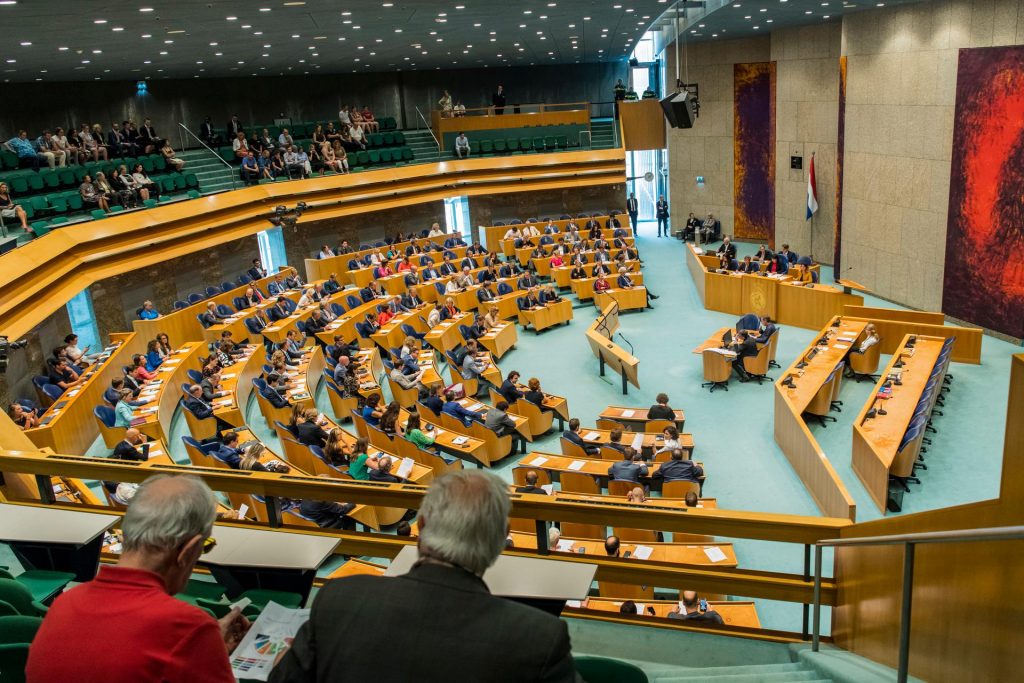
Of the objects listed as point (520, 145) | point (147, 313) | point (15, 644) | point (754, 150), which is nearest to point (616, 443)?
point (15, 644)

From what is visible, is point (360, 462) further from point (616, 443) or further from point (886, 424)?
point (886, 424)

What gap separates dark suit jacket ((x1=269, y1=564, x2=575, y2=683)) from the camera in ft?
5.56

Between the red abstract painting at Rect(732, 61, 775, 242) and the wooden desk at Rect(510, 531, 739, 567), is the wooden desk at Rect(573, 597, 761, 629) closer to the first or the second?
the wooden desk at Rect(510, 531, 739, 567)

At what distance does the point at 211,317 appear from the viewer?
16750 mm

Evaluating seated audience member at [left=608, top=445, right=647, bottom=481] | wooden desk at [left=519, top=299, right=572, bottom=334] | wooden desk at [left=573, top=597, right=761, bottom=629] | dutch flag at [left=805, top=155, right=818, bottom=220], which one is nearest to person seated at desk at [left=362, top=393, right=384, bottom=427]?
seated audience member at [left=608, top=445, right=647, bottom=481]

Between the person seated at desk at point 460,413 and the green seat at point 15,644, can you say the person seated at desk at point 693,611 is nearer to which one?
the green seat at point 15,644

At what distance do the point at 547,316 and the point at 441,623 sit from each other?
16.5 metres

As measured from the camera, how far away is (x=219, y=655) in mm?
1868

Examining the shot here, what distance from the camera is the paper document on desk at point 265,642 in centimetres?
255

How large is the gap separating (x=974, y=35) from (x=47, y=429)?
16656 mm

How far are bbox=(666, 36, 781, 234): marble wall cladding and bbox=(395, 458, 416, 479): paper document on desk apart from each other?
20.1m

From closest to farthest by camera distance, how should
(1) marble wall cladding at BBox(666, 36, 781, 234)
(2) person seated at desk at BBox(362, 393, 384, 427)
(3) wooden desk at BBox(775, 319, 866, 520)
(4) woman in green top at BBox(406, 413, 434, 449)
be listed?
1. (3) wooden desk at BBox(775, 319, 866, 520)
2. (4) woman in green top at BBox(406, 413, 434, 449)
3. (2) person seated at desk at BBox(362, 393, 384, 427)
4. (1) marble wall cladding at BBox(666, 36, 781, 234)

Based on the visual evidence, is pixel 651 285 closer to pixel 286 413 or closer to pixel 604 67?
pixel 286 413

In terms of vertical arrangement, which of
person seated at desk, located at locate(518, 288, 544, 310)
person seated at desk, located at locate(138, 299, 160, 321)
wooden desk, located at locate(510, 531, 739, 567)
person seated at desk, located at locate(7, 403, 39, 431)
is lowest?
wooden desk, located at locate(510, 531, 739, 567)
